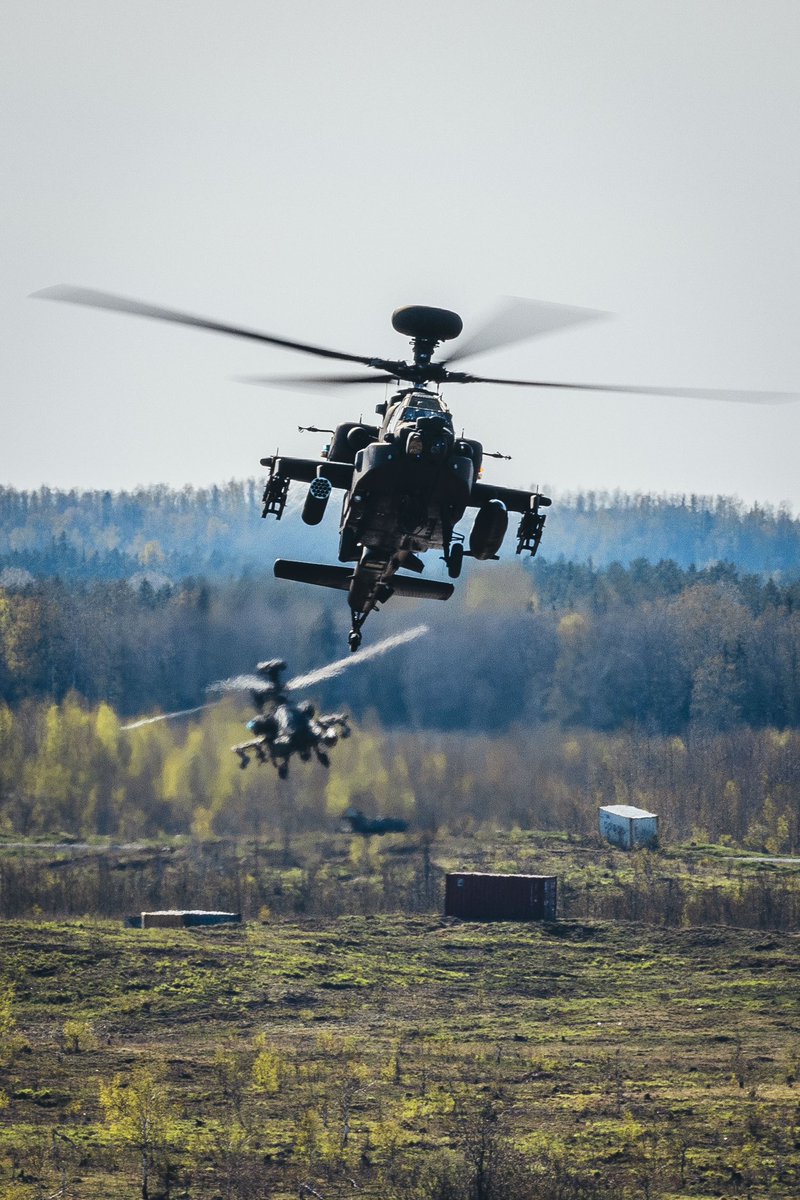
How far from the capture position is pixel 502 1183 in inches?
1374

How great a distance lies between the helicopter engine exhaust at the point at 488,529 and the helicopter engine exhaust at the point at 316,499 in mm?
2370

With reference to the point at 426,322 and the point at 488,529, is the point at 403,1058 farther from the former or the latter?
the point at 426,322

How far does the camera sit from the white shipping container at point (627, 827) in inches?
2803

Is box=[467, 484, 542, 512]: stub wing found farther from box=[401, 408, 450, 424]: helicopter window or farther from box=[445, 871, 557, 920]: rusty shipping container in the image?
box=[445, 871, 557, 920]: rusty shipping container

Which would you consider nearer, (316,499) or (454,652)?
(316,499)

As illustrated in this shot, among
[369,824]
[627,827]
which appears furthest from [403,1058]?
[627,827]

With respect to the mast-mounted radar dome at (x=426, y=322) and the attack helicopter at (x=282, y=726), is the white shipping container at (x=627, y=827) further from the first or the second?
the mast-mounted radar dome at (x=426, y=322)

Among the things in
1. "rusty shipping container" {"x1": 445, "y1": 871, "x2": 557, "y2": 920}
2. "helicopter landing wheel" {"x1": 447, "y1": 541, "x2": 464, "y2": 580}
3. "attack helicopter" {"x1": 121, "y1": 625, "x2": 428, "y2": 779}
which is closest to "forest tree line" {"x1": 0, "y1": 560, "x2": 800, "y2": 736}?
"rusty shipping container" {"x1": 445, "y1": 871, "x2": 557, "y2": 920}

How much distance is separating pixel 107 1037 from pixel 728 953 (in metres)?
22.0

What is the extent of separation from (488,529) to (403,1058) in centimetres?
2307

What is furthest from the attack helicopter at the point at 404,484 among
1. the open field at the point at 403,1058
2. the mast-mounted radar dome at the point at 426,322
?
the open field at the point at 403,1058

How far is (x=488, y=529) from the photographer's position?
2616 cm

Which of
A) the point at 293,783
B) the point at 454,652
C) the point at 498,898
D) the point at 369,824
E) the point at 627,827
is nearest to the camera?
the point at 498,898

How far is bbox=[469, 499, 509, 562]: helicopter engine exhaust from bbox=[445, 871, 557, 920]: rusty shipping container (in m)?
37.5
